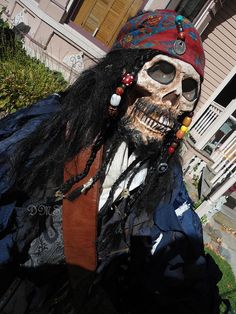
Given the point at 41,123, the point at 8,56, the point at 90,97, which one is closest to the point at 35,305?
the point at 41,123

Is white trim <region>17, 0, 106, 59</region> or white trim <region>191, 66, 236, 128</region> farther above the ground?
white trim <region>191, 66, 236, 128</region>

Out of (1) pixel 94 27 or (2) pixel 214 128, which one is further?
(2) pixel 214 128

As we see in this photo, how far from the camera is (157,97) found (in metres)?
1.63

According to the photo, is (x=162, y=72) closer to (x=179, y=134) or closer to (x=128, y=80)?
(x=128, y=80)

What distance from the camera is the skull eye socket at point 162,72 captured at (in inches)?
64.5

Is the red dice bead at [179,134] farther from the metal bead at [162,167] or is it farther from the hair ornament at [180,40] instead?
the hair ornament at [180,40]

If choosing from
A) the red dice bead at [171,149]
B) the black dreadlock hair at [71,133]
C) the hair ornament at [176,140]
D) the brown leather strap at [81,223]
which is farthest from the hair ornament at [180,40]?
the brown leather strap at [81,223]

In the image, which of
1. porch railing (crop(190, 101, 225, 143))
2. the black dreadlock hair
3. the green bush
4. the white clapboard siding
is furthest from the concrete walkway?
the black dreadlock hair

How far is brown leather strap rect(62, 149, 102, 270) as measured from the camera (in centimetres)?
152

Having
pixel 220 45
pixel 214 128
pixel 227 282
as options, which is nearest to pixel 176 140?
A: pixel 227 282

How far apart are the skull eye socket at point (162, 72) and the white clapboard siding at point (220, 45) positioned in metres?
→ 7.44

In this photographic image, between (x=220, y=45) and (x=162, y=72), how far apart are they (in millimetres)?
7565

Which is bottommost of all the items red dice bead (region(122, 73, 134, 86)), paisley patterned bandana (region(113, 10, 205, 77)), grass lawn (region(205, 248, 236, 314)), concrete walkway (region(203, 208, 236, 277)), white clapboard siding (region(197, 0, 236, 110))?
concrete walkway (region(203, 208, 236, 277))

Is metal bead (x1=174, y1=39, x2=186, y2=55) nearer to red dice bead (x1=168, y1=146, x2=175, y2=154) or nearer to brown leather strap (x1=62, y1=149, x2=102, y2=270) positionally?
red dice bead (x1=168, y1=146, x2=175, y2=154)
